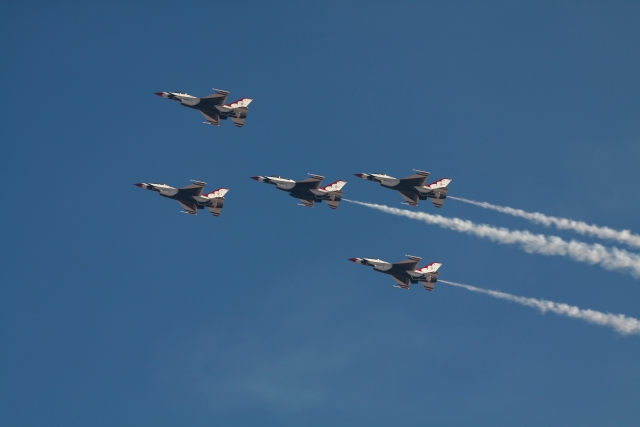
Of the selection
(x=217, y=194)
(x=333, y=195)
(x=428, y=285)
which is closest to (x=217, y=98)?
(x=217, y=194)

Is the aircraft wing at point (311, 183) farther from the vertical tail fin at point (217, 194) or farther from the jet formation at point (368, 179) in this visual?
the vertical tail fin at point (217, 194)

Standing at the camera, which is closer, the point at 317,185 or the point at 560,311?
the point at 560,311

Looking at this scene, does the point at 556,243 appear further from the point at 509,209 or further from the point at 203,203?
the point at 203,203

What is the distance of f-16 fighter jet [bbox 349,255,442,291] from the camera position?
13425cm

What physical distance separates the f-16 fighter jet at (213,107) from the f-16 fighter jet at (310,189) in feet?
44.4

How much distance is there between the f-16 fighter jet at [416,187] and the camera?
13888 cm

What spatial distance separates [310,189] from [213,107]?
Result: 2223cm

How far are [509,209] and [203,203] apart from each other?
46.6 meters

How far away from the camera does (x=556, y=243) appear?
134250 mm

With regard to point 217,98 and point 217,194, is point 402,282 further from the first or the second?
point 217,98

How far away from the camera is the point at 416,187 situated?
456ft

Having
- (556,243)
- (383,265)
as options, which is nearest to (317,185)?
(383,265)

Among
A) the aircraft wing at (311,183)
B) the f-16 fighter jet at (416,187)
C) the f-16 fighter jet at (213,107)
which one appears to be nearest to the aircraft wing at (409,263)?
the f-16 fighter jet at (416,187)

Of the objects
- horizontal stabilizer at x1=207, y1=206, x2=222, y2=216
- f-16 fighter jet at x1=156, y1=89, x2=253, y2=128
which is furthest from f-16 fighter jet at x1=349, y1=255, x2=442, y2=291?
f-16 fighter jet at x1=156, y1=89, x2=253, y2=128
